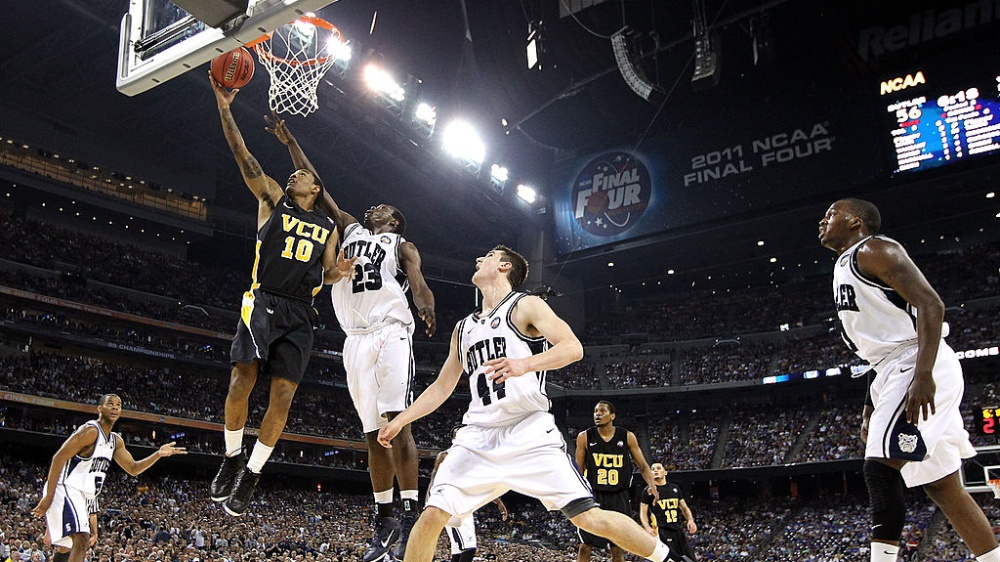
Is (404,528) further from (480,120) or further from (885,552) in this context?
(480,120)

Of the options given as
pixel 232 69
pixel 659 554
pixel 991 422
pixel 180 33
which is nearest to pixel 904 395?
pixel 659 554

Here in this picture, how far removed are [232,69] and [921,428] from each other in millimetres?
5665

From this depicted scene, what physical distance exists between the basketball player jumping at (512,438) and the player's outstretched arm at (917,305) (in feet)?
5.79

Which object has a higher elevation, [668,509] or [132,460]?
[132,460]

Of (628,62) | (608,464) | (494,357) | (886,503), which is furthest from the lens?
(628,62)

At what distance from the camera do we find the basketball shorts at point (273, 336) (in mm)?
5820

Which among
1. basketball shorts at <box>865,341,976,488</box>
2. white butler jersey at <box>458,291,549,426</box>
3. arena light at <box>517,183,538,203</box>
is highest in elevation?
arena light at <box>517,183,538,203</box>

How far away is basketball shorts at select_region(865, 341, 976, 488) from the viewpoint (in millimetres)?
4492

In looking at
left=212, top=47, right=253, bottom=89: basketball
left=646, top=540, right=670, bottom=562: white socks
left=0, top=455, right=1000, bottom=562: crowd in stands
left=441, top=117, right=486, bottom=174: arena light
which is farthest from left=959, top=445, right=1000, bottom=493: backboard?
left=441, top=117, right=486, bottom=174: arena light

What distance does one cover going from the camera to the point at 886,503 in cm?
462

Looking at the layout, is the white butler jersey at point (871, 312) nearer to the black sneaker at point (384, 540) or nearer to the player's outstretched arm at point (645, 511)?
the black sneaker at point (384, 540)

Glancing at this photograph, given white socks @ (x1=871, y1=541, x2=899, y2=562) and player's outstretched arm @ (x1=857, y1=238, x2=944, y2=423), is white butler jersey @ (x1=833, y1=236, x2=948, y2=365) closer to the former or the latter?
player's outstretched arm @ (x1=857, y1=238, x2=944, y2=423)

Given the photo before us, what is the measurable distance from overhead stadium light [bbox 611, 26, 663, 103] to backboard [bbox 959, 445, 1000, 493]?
13787 millimetres

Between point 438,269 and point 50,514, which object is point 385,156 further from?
point 50,514
